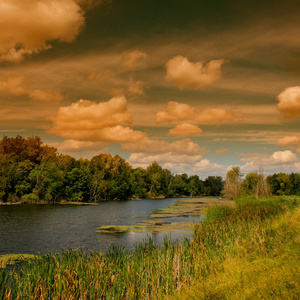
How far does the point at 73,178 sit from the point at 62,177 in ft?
16.2

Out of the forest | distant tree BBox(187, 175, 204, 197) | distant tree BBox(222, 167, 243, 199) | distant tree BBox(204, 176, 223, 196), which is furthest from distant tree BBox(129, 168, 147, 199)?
distant tree BBox(204, 176, 223, 196)

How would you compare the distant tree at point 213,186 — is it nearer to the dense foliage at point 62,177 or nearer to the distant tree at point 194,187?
the distant tree at point 194,187

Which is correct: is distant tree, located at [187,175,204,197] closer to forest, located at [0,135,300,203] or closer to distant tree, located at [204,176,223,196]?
distant tree, located at [204,176,223,196]

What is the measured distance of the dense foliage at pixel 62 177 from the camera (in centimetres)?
5325

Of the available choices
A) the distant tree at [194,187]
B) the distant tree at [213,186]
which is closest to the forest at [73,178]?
the distant tree at [194,187]

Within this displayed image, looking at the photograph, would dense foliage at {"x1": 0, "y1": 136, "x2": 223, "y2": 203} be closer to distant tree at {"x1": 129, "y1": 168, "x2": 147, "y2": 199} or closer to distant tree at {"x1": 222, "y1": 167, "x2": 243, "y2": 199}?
distant tree at {"x1": 129, "y1": 168, "x2": 147, "y2": 199}

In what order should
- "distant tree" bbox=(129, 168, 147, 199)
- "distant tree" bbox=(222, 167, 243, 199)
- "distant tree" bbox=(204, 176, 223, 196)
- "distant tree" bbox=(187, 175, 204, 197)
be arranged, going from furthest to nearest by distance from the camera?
1. "distant tree" bbox=(204, 176, 223, 196)
2. "distant tree" bbox=(187, 175, 204, 197)
3. "distant tree" bbox=(129, 168, 147, 199)
4. "distant tree" bbox=(222, 167, 243, 199)

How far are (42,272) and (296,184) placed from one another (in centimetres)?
9307

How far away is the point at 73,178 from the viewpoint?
63844 millimetres

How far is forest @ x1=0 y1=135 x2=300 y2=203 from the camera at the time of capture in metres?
52.9

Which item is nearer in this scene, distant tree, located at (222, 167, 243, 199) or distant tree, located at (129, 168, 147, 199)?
distant tree, located at (222, 167, 243, 199)

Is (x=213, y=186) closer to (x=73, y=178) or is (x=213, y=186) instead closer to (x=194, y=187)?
(x=194, y=187)

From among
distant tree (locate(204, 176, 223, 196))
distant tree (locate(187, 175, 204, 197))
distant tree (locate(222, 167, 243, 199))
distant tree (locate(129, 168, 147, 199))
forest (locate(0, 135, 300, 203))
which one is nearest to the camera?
forest (locate(0, 135, 300, 203))

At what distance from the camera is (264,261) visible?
7570 millimetres
